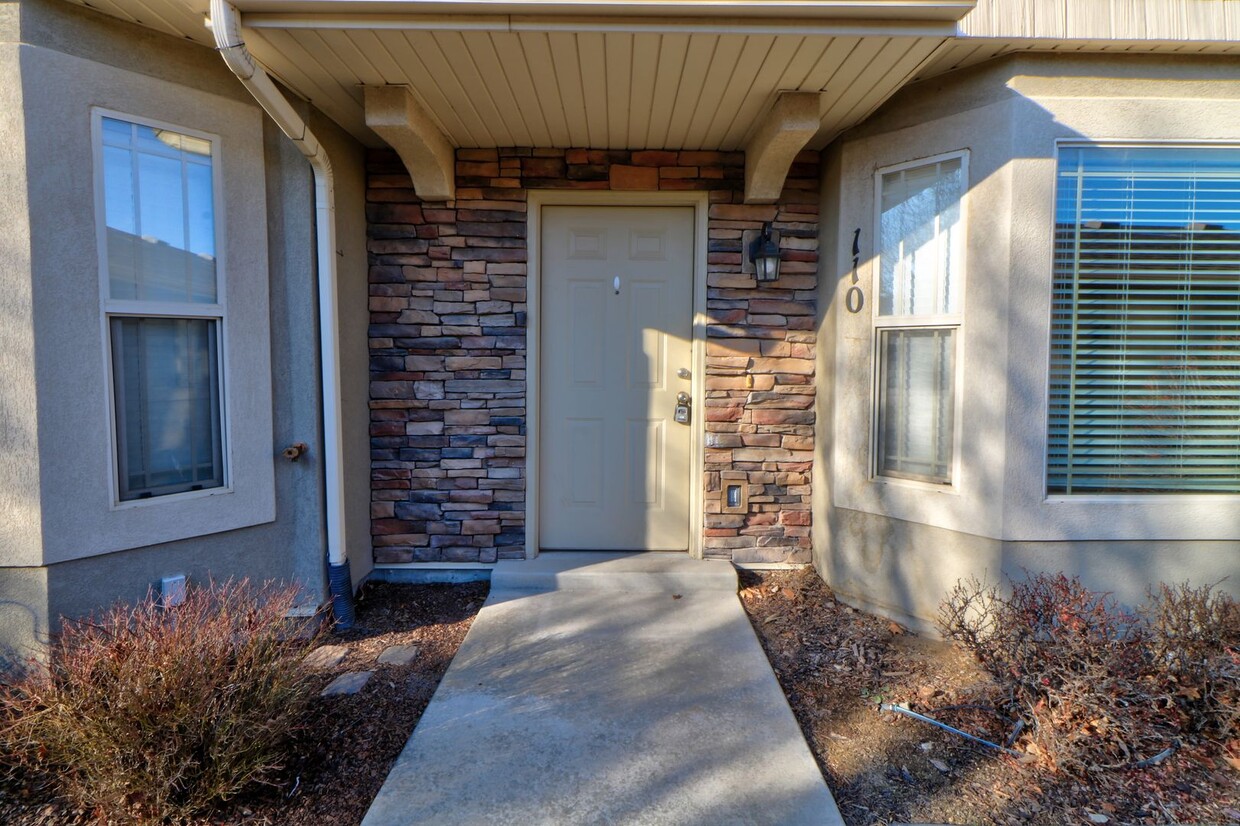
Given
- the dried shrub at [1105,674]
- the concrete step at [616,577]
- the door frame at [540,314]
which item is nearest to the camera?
the dried shrub at [1105,674]

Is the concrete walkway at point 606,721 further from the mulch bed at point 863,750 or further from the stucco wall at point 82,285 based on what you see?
the stucco wall at point 82,285

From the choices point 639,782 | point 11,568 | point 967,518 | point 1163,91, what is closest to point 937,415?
point 967,518

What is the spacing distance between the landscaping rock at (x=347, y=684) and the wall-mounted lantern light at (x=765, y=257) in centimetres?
282

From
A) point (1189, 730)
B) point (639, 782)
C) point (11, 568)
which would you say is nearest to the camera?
point (639, 782)

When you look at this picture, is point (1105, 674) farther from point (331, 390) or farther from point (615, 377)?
point (331, 390)

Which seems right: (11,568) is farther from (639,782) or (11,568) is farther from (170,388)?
(639,782)

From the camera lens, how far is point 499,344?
3865 millimetres

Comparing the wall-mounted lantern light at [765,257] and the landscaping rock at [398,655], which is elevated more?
the wall-mounted lantern light at [765,257]

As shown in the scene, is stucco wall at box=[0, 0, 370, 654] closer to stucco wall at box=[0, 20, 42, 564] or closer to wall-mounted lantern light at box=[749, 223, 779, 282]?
stucco wall at box=[0, 20, 42, 564]

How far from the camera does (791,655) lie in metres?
3.11

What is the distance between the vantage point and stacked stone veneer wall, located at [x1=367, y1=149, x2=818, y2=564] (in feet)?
12.6

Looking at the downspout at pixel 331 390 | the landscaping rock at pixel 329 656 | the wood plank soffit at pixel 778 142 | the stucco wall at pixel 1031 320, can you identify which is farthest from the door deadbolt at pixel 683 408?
the landscaping rock at pixel 329 656

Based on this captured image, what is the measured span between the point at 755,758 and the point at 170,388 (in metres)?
2.83

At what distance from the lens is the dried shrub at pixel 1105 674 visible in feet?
7.16
